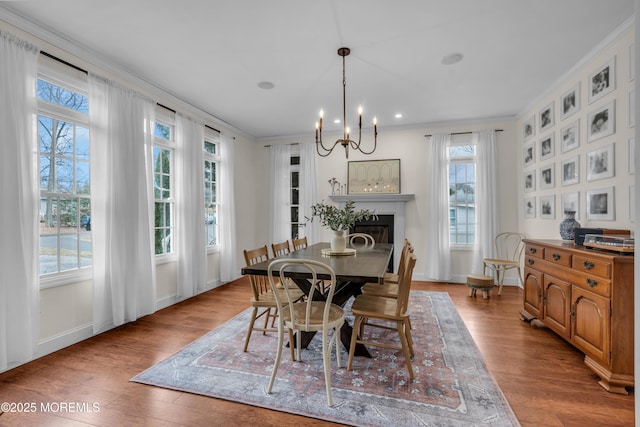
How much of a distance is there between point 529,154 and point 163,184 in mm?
5311

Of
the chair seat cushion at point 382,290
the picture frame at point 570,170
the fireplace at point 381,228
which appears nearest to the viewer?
the chair seat cushion at point 382,290

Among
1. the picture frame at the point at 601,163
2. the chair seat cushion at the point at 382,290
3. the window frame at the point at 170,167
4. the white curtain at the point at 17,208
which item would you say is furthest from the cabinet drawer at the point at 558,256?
the white curtain at the point at 17,208

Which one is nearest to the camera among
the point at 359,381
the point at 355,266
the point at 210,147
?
the point at 359,381

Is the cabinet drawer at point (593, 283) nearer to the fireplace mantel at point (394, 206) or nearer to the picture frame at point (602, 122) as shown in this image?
the picture frame at point (602, 122)

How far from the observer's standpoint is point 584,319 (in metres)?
2.34

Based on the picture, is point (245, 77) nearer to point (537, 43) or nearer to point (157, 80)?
point (157, 80)

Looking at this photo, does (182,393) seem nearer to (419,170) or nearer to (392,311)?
(392,311)

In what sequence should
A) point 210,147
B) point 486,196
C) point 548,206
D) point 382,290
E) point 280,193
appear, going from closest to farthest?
1. point 382,290
2. point 548,206
3. point 486,196
4. point 210,147
5. point 280,193

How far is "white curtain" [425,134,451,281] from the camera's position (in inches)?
199

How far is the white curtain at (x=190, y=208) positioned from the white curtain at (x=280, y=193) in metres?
1.67

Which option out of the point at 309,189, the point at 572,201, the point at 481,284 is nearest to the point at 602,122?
the point at 572,201

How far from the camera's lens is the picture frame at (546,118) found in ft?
12.4

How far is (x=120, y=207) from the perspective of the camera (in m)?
3.15

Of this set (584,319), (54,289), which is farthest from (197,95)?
(584,319)
